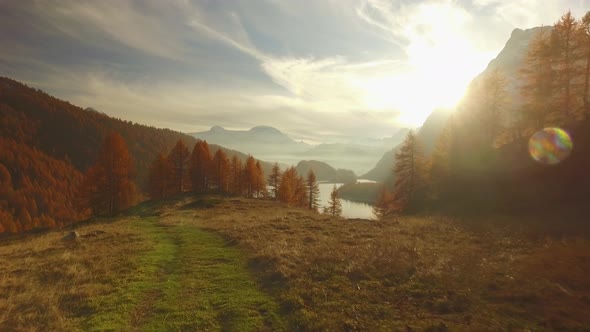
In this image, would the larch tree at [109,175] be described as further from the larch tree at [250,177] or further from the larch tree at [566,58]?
the larch tree at [566,58]

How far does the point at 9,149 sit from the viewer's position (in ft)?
568

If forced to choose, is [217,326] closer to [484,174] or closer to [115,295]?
[115,295]

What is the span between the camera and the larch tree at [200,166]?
76.2 m

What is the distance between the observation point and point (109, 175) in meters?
53.3

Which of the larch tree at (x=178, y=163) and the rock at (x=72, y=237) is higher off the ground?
the larch tree at (x=178, y=163)

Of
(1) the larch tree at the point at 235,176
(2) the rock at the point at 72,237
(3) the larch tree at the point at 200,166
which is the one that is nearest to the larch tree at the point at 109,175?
(3) the larch tree at the point at 200,166

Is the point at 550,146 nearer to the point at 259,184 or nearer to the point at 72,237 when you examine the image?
the point at 72,237

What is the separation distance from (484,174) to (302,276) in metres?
34.3

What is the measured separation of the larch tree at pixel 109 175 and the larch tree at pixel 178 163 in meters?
16.1

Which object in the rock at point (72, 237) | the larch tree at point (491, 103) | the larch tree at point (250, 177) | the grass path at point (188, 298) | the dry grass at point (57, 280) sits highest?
the larch tree at point (491, 103)

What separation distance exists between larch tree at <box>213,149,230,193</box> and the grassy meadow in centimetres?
5867

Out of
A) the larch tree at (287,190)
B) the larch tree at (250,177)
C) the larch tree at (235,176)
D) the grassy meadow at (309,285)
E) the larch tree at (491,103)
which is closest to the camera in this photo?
the grassy meadow at (309,285)

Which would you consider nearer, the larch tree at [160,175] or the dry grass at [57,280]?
the dry grass at [57,280]

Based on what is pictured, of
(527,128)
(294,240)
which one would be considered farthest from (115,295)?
(527,128)
